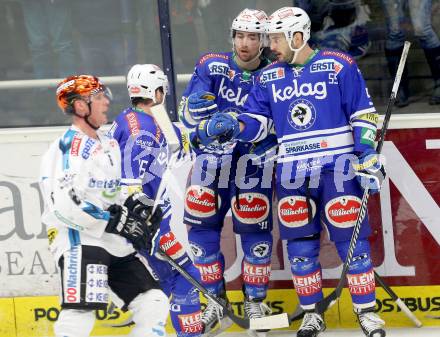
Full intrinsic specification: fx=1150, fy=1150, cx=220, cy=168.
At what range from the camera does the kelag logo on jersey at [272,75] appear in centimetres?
546

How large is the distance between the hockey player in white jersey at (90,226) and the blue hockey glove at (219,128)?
80 cm

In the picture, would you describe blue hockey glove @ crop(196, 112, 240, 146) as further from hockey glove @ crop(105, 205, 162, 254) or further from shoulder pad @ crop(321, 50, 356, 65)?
hockey glove @ crop(105, 205, 162, 254)

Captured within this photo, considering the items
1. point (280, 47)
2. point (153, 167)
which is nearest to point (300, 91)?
point (280, 47)

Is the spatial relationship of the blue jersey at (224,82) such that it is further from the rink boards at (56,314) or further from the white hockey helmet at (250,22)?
the rink boards at (56,314)

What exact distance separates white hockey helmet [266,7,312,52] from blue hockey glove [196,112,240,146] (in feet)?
1.47

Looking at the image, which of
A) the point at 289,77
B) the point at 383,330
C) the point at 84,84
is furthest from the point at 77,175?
the point at 383,330

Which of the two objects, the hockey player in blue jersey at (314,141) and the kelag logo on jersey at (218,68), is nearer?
the hockey player in blue jersey at (314,141)

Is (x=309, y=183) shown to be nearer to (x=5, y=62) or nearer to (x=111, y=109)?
(x=111, y=109)

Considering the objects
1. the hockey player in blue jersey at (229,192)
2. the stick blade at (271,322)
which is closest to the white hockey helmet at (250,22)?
the hockey player in blue jersey at (229,192)

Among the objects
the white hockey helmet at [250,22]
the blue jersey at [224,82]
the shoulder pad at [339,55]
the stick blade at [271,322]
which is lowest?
the stick blade at [271,322]

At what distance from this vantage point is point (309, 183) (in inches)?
217

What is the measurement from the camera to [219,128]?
5.34 metres

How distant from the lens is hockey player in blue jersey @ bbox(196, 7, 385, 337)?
538cm

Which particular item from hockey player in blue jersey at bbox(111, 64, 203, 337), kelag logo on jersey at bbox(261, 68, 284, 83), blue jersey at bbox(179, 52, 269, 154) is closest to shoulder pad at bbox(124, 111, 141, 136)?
hockey player in blue jersey at bbox(111, 64, 203, 337)
